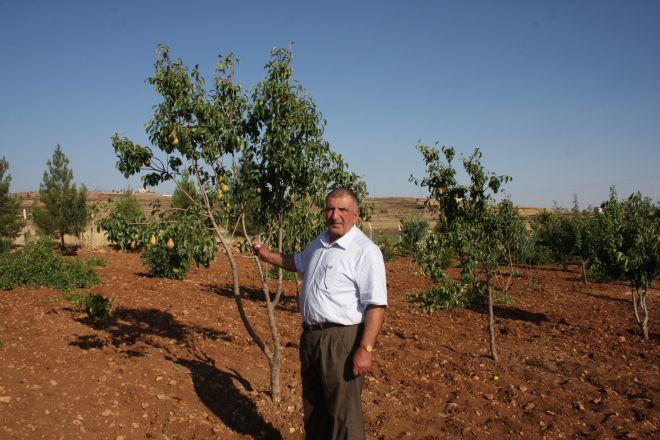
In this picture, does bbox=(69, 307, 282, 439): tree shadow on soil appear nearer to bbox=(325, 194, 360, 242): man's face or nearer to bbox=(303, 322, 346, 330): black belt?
bbox=(303, 322, 346, 330): black belt

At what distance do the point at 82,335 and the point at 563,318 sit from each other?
1003cm

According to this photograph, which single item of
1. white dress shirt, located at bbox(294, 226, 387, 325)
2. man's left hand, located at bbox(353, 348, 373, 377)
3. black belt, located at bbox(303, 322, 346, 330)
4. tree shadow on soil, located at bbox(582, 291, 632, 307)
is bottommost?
tree shadow on soil, located at bbox(582, 291, 632, 307)

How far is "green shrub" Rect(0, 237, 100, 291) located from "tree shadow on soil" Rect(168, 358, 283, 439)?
523 cm

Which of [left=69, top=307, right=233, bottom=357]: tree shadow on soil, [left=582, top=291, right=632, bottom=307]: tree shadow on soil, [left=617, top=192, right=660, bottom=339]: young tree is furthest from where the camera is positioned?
[left=582, top=291, right=632, bottom=307]: tree shadow on soil

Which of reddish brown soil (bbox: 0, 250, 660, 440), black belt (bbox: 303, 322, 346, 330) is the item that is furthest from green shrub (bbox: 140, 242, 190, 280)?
black belt (bbox: 303, 322, 346, 330)

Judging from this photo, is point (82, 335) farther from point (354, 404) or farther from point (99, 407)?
point (354, 404)

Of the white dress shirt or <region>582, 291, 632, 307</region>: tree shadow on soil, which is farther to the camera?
<region>582, 291, 632, 307</region>: tree shadow on soil

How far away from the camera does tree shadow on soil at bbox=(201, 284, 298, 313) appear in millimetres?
10877

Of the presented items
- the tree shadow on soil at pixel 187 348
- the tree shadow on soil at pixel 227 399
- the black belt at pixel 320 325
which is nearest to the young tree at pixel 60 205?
the tree shadow on soil at pixel 187 348

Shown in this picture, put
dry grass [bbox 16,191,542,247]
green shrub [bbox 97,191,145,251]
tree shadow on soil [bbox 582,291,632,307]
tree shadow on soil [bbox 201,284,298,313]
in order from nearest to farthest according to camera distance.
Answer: green shrub [bbox 97,191,145,251] < tree shadow on soil [bbox 201,284,298,313] < tree shadow on soil [bbox 582,291,632,307] < dry grass [bbox 16,191,542,247]

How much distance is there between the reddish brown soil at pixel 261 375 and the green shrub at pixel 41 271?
0.46 metres

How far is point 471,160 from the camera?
6.77m

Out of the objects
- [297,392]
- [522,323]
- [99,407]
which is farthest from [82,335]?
[522,323]

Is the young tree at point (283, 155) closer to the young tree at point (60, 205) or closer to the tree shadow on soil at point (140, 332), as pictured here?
the tree shadow on soil at point (140, 332)
